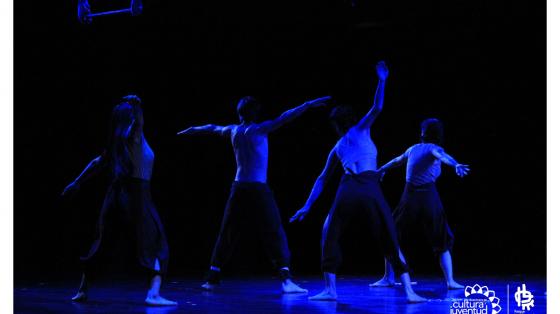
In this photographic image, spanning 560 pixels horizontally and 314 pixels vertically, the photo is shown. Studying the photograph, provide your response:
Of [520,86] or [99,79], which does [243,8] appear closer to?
[99,79]

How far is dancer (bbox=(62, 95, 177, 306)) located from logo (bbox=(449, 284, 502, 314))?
1.96 meters

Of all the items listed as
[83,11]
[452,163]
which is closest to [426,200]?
[452,163]

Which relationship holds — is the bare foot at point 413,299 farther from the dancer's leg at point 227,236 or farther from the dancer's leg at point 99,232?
the dancer's leg at point 99,232

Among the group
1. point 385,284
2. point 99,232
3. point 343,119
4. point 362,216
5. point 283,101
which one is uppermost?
point 283,101

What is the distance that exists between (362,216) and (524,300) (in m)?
1.35

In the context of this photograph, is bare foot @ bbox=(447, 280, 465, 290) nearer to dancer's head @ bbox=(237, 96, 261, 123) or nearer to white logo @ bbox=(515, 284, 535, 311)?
white logo @ bbox=(515, 284, 535, 311)

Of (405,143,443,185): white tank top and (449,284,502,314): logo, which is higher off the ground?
(405,143,443,185): white tank top

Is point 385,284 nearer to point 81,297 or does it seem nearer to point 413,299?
point 413,299

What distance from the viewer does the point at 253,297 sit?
6.13 meters

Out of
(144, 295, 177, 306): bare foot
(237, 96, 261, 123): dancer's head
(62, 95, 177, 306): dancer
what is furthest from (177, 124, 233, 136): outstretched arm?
(144, 295, 177, 306): bare foot

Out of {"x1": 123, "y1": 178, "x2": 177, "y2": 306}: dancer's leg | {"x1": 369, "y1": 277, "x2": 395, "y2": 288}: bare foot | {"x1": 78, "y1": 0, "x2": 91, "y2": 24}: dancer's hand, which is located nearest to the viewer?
{"x1": 123, "y1": 178, "x2": 177, "y2": 306}: dancer's leg

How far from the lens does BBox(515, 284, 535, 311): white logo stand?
18.0 feet

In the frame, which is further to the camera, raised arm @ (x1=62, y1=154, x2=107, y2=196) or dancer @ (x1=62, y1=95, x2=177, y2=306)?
raised arm @ (x1=62, y1=154, x2=107, y2=196)
